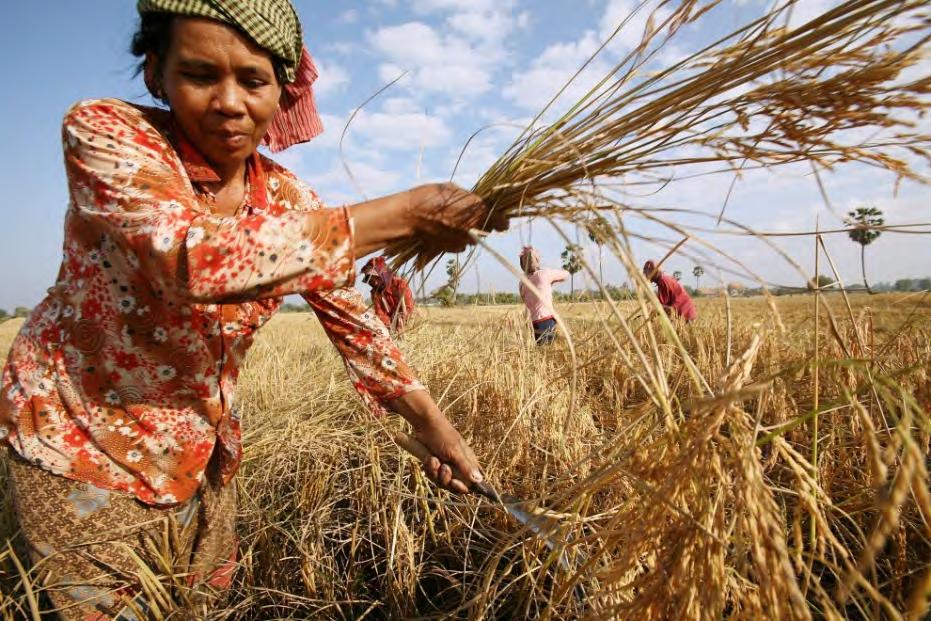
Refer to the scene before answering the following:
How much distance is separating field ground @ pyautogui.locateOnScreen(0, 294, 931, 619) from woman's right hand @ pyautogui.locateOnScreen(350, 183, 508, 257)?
32cm

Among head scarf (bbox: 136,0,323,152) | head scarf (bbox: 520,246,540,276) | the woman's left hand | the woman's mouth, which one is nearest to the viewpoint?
head scarf (bbox: 136,0,323,152)

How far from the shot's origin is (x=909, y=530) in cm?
150

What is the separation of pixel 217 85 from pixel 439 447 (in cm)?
102

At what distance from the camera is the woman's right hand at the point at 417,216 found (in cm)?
92

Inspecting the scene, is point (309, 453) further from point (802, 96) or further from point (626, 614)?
point (802, 96)

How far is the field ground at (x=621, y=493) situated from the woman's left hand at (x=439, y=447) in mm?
191

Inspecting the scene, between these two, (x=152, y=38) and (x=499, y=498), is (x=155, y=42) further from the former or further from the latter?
(x=499, y=498)

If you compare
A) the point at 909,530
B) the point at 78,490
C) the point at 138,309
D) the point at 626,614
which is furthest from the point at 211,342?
the point at 909,530

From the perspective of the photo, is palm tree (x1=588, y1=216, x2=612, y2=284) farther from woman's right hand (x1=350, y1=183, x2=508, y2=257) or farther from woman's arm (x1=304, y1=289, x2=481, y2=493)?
woman's arm (x1=304, y1=289, x2=481, y2=493)

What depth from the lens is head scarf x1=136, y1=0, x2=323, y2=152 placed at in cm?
105

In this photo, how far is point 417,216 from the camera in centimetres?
94

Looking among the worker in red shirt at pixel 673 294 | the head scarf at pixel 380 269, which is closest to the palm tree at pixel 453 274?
the head scarf at pixel 380 269

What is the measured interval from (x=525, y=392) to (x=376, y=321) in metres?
1.09

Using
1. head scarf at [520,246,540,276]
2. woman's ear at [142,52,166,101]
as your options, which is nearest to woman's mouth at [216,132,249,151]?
woman's ear at [142,52,166,101]
